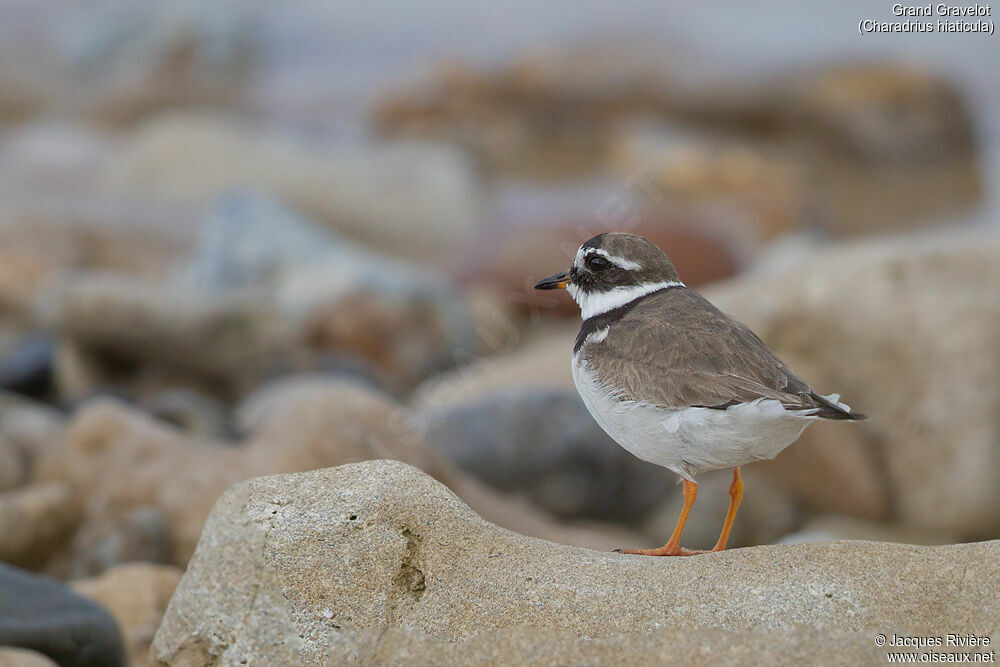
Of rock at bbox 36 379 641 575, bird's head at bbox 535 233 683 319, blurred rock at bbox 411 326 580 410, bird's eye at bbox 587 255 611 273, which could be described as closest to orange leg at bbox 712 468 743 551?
bird's head at bbox 535 233 683 319

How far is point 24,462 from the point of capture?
8.17m

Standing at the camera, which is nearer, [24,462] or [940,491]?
[24,462]

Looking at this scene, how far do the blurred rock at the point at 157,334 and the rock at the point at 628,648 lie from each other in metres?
7.79

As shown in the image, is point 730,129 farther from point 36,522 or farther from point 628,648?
point 628,648

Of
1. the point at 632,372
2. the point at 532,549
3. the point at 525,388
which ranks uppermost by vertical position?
the point at 632,372

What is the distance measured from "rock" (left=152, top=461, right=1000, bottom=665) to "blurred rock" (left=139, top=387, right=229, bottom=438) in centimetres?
483

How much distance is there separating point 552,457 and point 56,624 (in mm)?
4146

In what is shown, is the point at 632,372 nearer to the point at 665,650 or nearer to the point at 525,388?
the point at 665,650

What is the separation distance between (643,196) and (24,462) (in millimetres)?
14413

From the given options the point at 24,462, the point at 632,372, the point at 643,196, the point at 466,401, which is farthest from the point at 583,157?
the point at 632,372

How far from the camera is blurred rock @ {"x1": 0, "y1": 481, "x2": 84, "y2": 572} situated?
7.02 m

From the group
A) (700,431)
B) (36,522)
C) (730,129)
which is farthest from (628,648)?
(730,129)

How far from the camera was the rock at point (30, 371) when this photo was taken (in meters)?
10.4

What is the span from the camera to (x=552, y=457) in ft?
27.9
